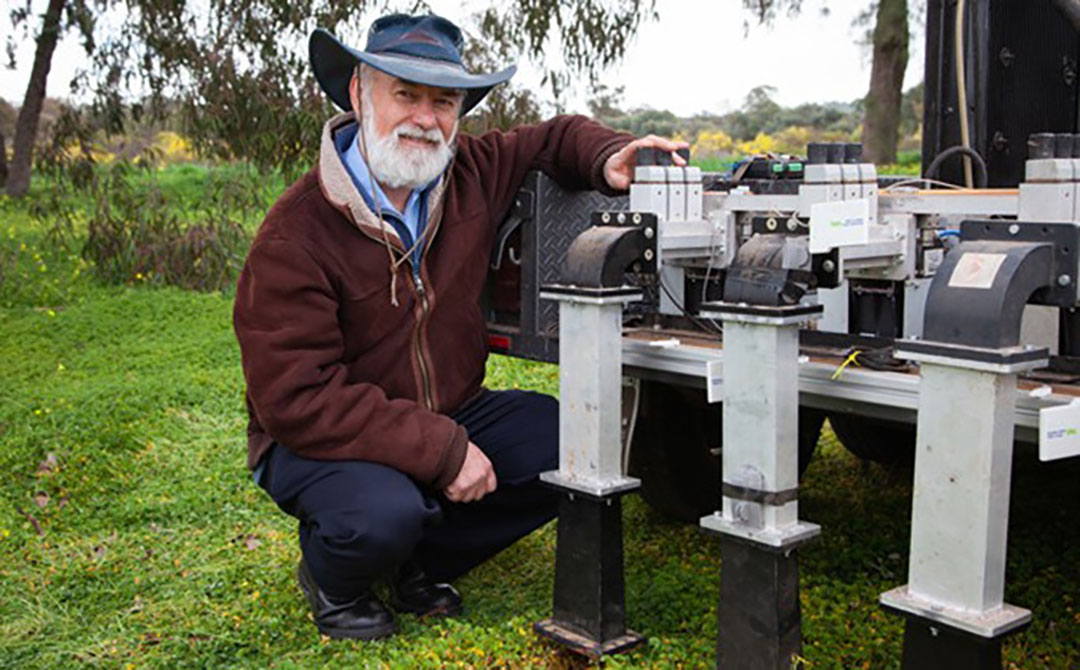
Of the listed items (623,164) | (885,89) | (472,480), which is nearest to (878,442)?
(623,164)

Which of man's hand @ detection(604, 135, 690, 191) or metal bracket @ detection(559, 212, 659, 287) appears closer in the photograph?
metal bracket @ detection(559, 212, 659, 287)

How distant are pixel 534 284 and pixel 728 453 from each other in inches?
51.0

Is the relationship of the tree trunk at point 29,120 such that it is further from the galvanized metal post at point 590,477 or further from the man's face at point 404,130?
the galvanized metal post at point 590,477

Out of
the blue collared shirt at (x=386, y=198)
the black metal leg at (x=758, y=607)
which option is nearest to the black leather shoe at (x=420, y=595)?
the blue collared shirt at (x=386, y=198)

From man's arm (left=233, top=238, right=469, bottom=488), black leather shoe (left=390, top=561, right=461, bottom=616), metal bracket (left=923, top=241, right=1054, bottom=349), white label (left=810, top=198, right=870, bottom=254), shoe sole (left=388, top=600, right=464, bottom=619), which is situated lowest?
shoe sole (left=388, top=600, right=464, bottom=619)

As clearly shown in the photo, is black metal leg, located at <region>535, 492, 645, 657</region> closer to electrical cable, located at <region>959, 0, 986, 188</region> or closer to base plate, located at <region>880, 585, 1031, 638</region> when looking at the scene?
base plate, located at <region>880, 585, 1031, 638</region>

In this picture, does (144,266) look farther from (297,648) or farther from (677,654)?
(677,654)

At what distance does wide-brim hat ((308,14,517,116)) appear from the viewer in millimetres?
3721

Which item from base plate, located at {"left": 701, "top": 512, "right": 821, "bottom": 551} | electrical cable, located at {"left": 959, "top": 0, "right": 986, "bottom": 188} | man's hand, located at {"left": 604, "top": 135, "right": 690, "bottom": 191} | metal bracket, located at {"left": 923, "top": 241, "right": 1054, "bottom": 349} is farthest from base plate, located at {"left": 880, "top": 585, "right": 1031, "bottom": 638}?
electrical cable, located at {"left": 959, "top": 0, "right": 986, "bottom": 188}

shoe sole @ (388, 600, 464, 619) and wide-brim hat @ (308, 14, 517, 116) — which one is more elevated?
wide-brim hat @ (308, 14, 517, 116)

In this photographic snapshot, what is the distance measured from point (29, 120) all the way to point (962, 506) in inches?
508

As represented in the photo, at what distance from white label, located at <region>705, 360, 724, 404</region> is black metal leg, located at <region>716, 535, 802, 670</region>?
0.33 metres

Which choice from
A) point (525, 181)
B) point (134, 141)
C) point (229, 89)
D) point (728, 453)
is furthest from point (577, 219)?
point (134, 141)

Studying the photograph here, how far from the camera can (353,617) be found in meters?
3.73
